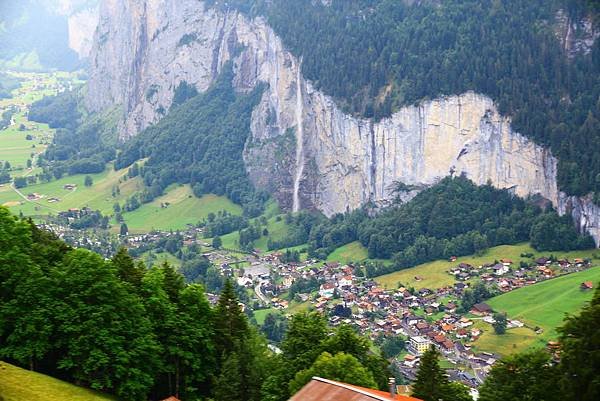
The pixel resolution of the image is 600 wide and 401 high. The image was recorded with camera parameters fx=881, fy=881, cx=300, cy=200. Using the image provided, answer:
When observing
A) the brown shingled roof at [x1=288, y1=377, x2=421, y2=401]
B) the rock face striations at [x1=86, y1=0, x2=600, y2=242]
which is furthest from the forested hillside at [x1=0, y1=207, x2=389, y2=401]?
the rock face striations at [x1=86, y1=0, x2=600, y2=242]

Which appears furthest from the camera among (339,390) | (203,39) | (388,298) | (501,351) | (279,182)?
(203,39)

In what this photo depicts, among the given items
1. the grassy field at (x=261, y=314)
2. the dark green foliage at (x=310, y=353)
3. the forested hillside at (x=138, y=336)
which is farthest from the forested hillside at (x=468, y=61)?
the forested hillside at (x=138, y=336)

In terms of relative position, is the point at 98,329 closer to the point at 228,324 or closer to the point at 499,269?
the point at 228,324

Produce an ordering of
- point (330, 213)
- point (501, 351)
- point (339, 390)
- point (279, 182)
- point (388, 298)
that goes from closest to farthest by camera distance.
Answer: point (339, 390) < point (501, 351) < point (388, 298) < point (330, 213) < point (279, 182)

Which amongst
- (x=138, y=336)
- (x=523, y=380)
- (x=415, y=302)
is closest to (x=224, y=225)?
(x=415, y=302)

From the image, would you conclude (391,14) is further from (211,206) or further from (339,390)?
(339,390)

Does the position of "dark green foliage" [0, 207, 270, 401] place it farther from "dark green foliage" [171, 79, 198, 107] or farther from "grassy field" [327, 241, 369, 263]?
"dark green foliage" [171, 79, 198, 107]

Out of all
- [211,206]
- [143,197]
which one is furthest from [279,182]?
[143,197]

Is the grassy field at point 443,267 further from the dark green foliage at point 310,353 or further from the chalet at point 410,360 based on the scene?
the dark green foliage at point 310,353
